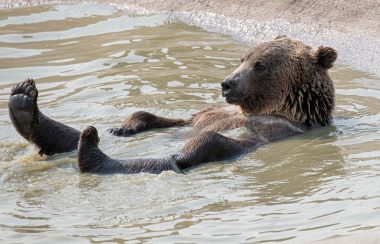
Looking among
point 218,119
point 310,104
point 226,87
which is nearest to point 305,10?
point 310,104

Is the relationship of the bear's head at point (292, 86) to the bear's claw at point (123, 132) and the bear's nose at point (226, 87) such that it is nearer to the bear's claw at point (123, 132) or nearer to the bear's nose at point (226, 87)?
the bear's nose at point (226, 87)

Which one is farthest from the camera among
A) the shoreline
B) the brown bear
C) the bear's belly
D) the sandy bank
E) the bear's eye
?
the sandy bank

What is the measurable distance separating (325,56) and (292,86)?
0.42 m

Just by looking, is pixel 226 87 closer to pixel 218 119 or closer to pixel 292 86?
pixel 218 119

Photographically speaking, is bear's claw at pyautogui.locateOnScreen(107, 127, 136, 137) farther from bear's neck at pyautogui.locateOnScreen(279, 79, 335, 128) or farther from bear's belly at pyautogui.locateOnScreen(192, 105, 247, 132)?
bear's neck at pyautogui.locateOnScreen(279, 79, 335, 128)

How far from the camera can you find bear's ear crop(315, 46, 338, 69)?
347 inches

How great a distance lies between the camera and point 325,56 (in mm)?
8844

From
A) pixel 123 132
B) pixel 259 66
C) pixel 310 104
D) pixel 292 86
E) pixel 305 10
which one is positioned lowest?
pixel 123 132

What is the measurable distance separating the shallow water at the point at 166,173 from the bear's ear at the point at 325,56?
1.92ft

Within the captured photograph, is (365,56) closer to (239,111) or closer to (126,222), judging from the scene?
(239,111)

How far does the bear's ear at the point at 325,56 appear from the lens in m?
8.81

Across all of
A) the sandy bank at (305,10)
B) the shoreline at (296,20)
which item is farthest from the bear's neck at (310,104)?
the sandy bank at (305,10)

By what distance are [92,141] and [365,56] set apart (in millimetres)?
4952

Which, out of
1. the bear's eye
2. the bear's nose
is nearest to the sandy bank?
the bear's eye
